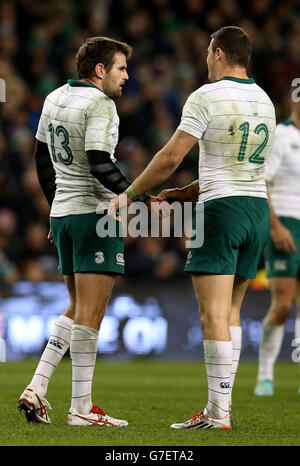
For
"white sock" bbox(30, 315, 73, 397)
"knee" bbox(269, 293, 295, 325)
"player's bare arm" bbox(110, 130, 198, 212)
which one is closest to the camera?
"player's bare arm" bbox(110, 130, 198, 212)

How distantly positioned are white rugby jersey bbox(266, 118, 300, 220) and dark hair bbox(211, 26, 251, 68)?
2376mm

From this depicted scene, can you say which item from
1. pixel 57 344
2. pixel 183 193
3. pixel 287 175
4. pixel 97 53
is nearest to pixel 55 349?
pixel 57 344

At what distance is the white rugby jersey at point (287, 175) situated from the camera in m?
7.61

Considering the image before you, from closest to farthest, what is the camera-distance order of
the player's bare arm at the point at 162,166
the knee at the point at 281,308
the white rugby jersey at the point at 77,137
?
the player's bare arm at the point at 162,166, the white rugby jersey at the point at 77,137, the knee at the point at 281,308

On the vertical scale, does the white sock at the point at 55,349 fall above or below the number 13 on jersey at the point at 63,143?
below

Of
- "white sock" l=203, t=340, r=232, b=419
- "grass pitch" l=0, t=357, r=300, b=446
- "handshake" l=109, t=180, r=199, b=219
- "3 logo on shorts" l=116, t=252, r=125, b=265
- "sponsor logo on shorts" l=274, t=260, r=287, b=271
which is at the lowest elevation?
"grass pitch" l=0, t=357, r=300, b=446

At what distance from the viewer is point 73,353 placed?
5277mm

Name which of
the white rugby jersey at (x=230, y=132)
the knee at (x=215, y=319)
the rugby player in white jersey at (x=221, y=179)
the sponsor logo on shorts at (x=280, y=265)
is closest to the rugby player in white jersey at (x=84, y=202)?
the rugby player in white jersey at (x=221, y=179)

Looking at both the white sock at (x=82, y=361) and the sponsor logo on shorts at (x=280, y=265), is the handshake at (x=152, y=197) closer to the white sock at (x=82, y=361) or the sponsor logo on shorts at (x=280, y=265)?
the white sock at (x=82, y=361)

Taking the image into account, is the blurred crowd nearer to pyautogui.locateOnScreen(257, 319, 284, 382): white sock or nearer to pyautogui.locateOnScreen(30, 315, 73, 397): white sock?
pyautogui.locateOnScreen(257, 319, 284, 382): white sock

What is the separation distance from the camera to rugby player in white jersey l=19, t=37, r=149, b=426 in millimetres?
5191

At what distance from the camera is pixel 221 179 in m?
5.23

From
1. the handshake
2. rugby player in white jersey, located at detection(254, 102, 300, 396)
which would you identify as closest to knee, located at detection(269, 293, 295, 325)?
rugby player in white jersey, located at detection(254, 102, 300, 396)

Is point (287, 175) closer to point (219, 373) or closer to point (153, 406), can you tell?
point (153, 406)
